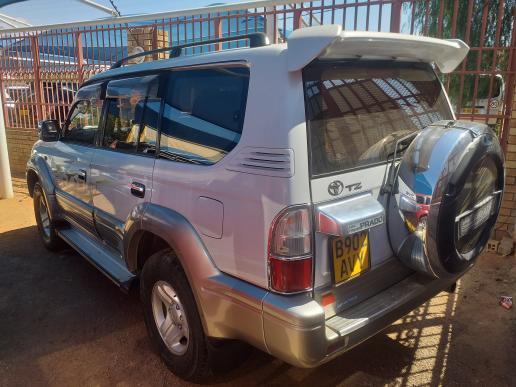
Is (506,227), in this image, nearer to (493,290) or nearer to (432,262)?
(493,290)

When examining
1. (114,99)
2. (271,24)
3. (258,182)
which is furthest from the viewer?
(271,24)

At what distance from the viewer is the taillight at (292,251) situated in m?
1.86

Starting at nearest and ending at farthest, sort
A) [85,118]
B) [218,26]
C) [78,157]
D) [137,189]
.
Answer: [137,189] < [78,157] < [85,118] < [218,26]

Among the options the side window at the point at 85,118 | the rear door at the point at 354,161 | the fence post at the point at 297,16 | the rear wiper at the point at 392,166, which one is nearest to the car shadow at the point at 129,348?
the rear door at the point at 354,161

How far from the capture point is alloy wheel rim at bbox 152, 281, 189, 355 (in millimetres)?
2484

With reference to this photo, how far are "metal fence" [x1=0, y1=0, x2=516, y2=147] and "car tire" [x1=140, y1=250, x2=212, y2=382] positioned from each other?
11.2 ft

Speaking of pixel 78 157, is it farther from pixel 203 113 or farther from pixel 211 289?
pixel 211 289

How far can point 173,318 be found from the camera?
2562 millimetres

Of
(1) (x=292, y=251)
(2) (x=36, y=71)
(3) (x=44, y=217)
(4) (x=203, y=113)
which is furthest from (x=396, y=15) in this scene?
(2) (x=36, y=71)

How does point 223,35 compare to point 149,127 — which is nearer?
point 149,127

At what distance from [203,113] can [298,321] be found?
1171 mm

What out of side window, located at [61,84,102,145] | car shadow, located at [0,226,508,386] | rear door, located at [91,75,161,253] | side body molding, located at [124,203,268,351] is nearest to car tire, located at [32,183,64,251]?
car shadow, located at [0,226,508,386]

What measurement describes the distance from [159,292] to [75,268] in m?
2.04

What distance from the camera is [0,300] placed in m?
3.66
